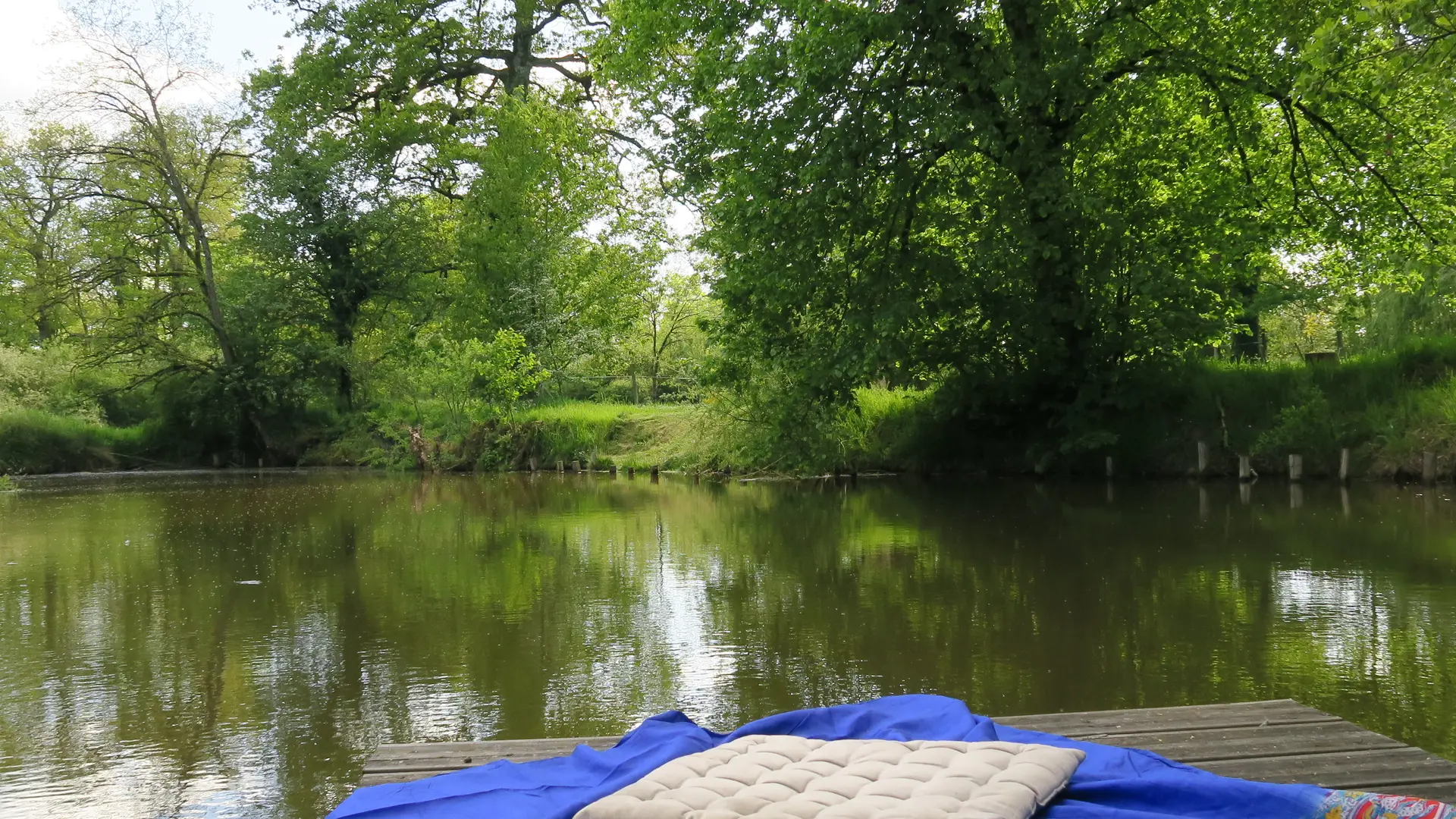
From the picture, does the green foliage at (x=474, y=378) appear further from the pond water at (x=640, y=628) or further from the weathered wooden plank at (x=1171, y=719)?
the weathered wooden plank at (x=1171, y=719)

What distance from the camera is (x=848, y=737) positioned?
Result: 10.3 feet

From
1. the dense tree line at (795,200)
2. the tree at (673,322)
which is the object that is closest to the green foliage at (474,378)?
the dense tree line at (795,200)

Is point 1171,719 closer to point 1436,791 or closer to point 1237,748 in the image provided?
point 1237,748

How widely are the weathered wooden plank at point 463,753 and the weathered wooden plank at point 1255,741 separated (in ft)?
5.69

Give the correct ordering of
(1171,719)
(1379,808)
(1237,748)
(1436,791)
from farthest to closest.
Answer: (1171,719), (1237,748), (1436,791), (1379,808)

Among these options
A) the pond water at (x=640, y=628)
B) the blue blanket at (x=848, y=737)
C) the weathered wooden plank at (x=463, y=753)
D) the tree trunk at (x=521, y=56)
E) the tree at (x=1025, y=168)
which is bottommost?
the pond water at (x=640, y=628)

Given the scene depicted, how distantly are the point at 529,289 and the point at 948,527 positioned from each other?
16.4 metres

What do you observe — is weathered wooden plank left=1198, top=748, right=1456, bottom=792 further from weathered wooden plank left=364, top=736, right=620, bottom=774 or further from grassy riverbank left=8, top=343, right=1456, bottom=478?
grassy riverbank left=8, top=343, right=1456, bottom=478

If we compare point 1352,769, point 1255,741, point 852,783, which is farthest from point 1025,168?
point 852,783

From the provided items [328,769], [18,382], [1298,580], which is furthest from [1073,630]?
[18,382]

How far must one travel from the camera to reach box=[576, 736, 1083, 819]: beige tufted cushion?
7.61 feet

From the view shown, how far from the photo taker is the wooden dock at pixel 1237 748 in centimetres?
299

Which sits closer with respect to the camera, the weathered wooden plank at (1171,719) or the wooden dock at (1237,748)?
the wooden dock at (1237,748)

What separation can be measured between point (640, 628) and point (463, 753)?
3.34m
